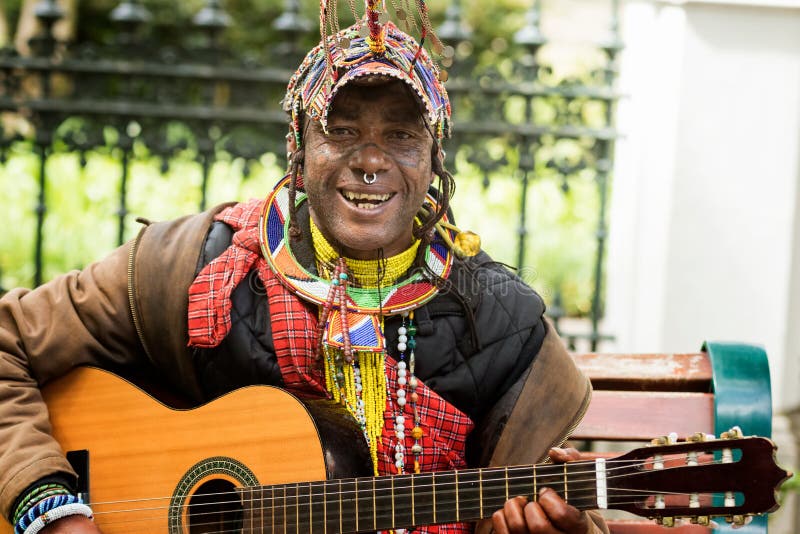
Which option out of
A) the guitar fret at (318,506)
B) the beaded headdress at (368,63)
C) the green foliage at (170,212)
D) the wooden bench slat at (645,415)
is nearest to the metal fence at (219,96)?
the green foliage at (170,212)

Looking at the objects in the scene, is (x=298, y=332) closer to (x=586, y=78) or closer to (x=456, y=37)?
(x=456, y=37)

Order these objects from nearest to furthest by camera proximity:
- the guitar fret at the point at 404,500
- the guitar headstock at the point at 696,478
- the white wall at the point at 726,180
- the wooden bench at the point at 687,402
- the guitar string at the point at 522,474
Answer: the guitar headstock at the point at 696,478
the guitar string at the point at 522,474
the guitar fret at the point at 404,500
the wooden bench at the point at 687,402
the white wall at the point at 726,180

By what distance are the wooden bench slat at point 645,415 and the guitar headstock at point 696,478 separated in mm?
825

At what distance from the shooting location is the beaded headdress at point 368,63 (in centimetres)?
267

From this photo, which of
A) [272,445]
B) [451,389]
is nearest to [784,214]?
[451,389]

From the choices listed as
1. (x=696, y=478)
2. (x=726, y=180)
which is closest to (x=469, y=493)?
(x=696, y=478)

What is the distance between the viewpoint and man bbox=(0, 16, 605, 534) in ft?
8.98

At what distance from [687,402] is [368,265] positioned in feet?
→ 3.93

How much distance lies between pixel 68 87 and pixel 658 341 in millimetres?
3207

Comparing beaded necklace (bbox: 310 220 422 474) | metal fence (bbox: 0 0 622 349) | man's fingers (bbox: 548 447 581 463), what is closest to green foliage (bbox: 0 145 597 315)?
metal fence (bbox: 0 0 622 349)

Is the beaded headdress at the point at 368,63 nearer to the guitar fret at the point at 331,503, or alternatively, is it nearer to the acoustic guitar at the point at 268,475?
the acoustic guitar at the point at 268,475

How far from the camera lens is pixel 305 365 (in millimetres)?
2877

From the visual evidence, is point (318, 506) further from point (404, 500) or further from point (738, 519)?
point (738, 519)

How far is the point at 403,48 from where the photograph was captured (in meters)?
2.78
